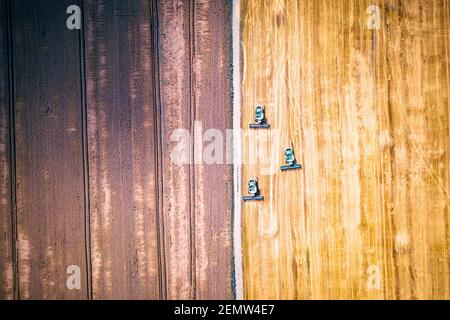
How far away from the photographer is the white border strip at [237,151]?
1.07m

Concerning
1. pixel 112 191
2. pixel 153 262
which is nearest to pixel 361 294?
pixel 153 262

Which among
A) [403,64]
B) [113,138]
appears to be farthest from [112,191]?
[403,64]

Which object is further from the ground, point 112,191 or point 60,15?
point 60,15

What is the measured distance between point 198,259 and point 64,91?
0.87m

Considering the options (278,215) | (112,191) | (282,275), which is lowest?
(282,275)

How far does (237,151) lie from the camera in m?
1.09

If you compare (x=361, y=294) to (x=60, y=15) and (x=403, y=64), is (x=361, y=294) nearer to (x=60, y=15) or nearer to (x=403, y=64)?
(x=403, y=64)

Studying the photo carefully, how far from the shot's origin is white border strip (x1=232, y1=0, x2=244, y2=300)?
1074 millimetres

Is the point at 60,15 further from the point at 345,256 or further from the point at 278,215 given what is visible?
the point at 345,256

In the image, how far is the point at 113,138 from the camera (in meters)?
1.09

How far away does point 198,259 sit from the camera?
110 cm
